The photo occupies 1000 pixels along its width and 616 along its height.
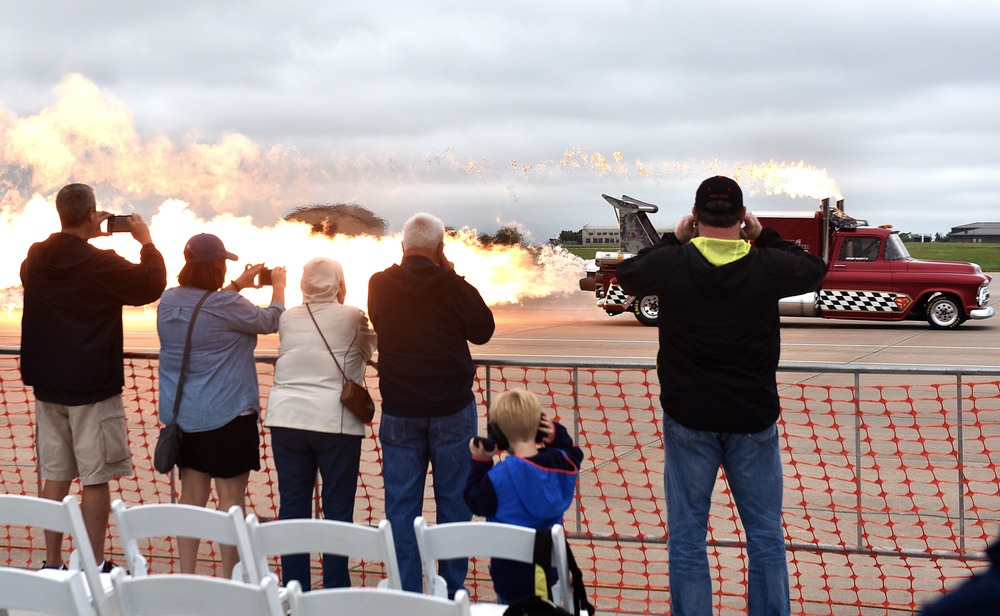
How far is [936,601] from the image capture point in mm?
1195

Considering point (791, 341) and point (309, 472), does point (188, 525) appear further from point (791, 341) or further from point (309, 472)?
point (791, 341)

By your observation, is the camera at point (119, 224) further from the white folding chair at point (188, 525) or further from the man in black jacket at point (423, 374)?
the white folding chair at point (188, 525)

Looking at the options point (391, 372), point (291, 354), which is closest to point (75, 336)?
point (291, 354)

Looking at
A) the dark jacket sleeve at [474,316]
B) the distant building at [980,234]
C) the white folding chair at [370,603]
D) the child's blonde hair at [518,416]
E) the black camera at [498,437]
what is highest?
the dark jacket sleeve at [474,316]

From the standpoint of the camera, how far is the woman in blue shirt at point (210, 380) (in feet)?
16.2

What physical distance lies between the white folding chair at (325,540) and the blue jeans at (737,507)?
140cm

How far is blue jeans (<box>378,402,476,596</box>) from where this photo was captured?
4867mm

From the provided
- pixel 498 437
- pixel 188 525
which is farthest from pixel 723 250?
pixel 188 525

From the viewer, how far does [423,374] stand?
481 centimetres

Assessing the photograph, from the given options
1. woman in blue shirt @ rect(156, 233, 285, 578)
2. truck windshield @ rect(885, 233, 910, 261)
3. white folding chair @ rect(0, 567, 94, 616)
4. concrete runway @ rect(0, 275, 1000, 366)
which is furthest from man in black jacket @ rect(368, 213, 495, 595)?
truck windshield @ rect(885, 233, 910, 261)

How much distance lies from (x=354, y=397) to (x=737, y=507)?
192cm

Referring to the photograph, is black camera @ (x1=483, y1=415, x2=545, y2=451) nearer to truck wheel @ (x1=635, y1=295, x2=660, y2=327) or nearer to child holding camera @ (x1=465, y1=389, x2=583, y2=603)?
child holding camera @ (x1=465, y1=389, x2=583, y2=603)

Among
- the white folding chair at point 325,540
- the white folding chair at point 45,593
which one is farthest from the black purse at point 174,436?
the white folding chair at point 45,593

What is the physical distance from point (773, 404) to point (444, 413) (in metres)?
1.60
